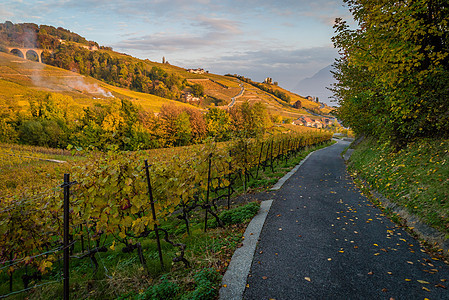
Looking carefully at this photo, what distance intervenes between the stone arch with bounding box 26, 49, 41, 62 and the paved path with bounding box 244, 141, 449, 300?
506 feet

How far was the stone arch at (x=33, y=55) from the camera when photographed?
368ft

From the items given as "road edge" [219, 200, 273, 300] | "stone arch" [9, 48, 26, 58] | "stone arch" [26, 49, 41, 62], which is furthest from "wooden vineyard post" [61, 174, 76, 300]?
"stone arch" [9, 48, 26, 58]

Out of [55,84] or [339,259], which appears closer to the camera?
[339,259]

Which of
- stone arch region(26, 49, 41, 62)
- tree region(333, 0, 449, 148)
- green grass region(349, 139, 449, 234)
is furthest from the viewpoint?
stone arch region(26, 49, 41, 62)

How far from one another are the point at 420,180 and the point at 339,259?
435 centimetres

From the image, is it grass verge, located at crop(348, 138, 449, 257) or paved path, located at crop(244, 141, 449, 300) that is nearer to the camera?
paved path, located at crop(244, 141, 449, 300)

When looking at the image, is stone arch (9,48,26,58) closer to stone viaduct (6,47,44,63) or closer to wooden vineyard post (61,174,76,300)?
stone viaduct (6,47,44,63)

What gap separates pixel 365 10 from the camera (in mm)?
9023

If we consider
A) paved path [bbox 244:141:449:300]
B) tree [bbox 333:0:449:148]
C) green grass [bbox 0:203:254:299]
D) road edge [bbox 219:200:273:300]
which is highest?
tree [bbox 333:0:449:148]

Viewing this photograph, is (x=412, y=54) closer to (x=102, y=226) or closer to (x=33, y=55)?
(x=102, y=226)

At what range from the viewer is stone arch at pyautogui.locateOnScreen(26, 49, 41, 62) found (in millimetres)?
112188

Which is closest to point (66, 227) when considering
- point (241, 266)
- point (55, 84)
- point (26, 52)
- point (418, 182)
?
point (241, 266)

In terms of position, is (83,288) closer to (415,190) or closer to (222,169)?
(222,169)

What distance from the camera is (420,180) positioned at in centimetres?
617
